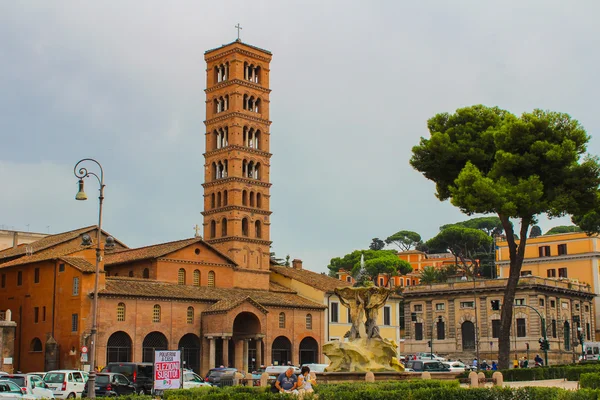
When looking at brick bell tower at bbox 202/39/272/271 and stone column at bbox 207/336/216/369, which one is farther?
brick bell tower at bbox 202/39/272/271

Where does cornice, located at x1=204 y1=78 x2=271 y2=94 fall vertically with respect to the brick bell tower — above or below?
above

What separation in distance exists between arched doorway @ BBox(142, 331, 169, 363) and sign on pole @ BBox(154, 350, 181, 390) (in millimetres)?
31141

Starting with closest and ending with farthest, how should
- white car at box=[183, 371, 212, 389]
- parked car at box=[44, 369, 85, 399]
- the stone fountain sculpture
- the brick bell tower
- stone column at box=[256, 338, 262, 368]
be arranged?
the stone fountain sculpture → parked car at box=[44, 369, 85, 399] → white car at box=[183, 371, 212, 389] → stone column at box=[256, 338, 262, 368] → the brick bell tower

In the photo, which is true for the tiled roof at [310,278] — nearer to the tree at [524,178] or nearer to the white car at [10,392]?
the tree at [524,178]

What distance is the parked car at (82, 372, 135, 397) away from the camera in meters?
36.0

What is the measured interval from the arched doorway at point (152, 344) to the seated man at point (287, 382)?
35.0m


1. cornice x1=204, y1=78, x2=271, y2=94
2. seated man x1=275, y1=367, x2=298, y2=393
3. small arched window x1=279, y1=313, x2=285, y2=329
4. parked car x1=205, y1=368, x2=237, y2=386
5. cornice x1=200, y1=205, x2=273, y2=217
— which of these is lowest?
parked car x1=205, y1=368, x2=237, y2=386

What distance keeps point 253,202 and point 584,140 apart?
34.1 m

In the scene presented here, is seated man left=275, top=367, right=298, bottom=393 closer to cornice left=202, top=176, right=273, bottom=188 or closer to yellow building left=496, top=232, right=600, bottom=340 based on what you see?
cornice left=202, top=176, right=273, bottom=188

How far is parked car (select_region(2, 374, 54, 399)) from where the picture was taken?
106ft

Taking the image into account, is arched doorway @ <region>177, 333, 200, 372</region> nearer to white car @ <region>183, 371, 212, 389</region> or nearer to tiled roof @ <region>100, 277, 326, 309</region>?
tiled roof @ <region>100, 277, 326, 309</region>

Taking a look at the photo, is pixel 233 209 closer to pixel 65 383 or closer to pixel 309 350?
pixel 309 350

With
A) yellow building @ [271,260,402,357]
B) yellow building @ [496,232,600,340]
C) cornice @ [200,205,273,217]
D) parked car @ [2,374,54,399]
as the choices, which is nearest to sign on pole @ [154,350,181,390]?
parked car @ [2,374,54,399]

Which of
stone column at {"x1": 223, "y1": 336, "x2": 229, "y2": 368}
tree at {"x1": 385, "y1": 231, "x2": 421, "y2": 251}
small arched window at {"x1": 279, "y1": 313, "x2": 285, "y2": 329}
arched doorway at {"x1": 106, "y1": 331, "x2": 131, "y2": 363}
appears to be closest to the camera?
arched doorway at {"x1": 106, "y1": 331, "x2": 131, "y2": 363}
